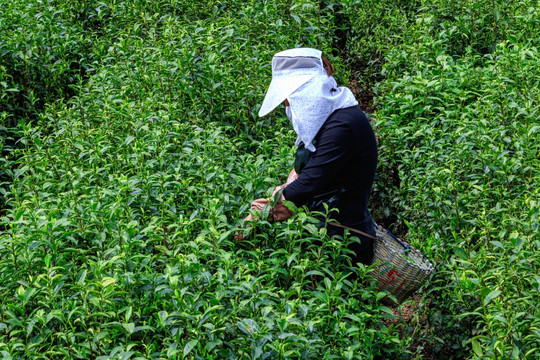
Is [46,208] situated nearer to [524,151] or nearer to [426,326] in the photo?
[426,326]

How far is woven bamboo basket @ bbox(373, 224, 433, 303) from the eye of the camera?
3.70 metres

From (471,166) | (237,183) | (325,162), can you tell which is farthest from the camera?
(471,166)

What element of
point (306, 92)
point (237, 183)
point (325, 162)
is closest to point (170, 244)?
point (237, 183)

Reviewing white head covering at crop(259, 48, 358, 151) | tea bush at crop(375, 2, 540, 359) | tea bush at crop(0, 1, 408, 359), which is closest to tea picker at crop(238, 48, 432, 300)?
white head covering at crop(259, 48, 358, 151)

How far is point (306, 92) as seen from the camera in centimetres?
370

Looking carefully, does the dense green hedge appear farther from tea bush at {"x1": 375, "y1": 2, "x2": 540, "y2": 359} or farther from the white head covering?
the white head covering

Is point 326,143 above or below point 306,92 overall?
below

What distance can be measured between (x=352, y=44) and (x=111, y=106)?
300cm

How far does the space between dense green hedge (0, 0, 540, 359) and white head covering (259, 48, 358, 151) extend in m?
0.56

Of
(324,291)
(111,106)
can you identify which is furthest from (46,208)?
(324,291)

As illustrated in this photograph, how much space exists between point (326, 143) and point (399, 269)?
83cm

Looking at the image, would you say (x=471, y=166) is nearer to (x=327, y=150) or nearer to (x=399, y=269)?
(x=399, y=269)

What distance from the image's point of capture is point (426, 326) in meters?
3.88

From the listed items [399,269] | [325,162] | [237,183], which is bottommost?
[399,269]
